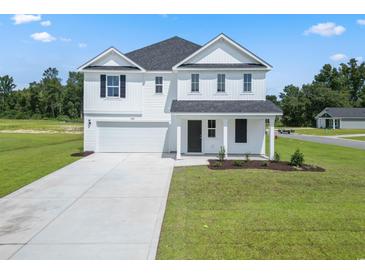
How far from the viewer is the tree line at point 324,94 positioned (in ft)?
252

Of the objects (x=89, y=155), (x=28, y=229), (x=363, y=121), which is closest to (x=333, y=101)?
(x=363, y=121)

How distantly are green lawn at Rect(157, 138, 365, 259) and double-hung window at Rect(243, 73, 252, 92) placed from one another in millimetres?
8404

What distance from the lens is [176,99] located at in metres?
21.3

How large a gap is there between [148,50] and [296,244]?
2054cm

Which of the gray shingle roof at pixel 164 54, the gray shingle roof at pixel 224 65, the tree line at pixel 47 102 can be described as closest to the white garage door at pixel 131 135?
the gray shingle roof at pixel 164 54

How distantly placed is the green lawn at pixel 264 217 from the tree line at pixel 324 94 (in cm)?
6861

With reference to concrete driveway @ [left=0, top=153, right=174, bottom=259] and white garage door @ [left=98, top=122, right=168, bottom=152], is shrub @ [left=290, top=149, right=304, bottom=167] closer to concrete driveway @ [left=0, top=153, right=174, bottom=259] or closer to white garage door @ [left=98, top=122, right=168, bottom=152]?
concrete driveway @ [left=0, top=153, right=174, bottom=259]

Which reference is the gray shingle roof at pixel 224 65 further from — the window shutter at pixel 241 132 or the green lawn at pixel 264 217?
the green lawn at pixel 264 217

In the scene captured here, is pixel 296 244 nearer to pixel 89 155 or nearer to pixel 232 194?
pixel 232 194

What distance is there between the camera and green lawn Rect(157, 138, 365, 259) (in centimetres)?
593

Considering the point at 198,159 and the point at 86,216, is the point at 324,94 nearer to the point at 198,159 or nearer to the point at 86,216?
the point at 198,159

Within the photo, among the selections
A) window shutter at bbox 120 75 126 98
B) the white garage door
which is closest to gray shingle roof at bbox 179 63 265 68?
window shutter at bbox 120 75 126 98

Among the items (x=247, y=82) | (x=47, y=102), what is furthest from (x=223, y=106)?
(x=47, y=102)

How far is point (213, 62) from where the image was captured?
20.4 metres
